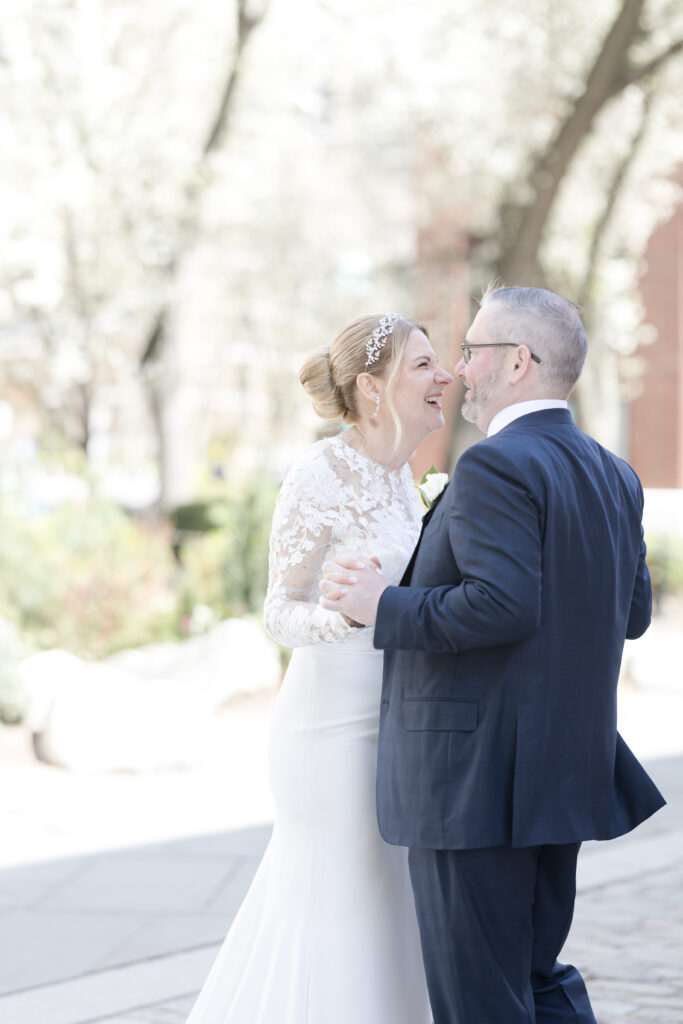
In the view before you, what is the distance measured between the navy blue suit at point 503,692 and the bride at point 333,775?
1.05 feet

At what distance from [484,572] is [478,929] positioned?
2.54 feet

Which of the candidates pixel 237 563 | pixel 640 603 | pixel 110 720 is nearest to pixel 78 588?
pixel 237 563

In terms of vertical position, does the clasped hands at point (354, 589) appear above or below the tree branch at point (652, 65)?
below

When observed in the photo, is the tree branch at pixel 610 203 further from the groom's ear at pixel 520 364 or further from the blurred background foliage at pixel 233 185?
the groom's ear at pixel 520 364

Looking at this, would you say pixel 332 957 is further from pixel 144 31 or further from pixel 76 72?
pixel 144 31

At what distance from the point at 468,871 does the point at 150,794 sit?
15.4 ft

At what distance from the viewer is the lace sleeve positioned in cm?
315

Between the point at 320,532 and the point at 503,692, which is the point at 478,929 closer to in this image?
the point at 503,692

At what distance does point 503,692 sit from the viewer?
2660 mm

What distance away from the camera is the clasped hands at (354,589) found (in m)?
2.71

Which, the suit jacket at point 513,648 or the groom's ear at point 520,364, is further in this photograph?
the groom's ear at point 520,364

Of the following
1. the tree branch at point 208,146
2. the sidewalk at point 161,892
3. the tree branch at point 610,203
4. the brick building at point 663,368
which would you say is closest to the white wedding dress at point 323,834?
the sidewalk at point 161,892

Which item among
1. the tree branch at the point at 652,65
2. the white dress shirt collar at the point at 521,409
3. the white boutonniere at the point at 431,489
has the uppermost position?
the tree branch at the point at 652,65

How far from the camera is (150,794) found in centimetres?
714
